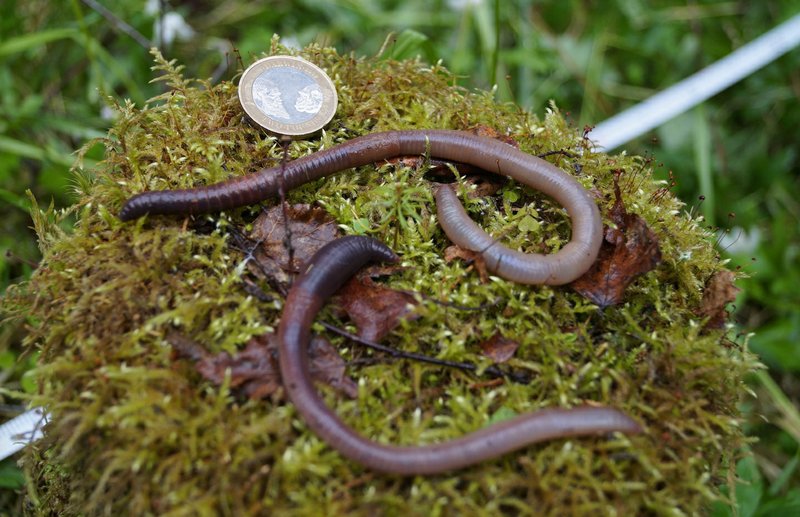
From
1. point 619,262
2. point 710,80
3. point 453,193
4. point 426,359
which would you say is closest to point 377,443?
point 426,359

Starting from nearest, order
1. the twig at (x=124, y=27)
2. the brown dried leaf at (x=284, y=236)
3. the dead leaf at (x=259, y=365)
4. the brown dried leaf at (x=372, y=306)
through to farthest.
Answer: the dead leaf at (x=259, y=365)
the brown dried leaf at (x=372, y=306)
the brown dried leaf at (x=284, y=236)
the twig at (x=124, y=27)

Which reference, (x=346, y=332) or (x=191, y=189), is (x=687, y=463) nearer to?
(x=346, y=332)

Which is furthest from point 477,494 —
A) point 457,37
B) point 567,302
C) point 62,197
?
point 457,37

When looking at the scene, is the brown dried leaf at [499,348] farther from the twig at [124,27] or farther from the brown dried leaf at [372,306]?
the twig at [124,27]

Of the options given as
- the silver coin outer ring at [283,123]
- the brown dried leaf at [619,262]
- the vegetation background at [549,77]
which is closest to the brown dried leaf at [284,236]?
the silver coin outer ring at [283,123]

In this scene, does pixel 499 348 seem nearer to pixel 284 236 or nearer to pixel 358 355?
pixel 358 355
